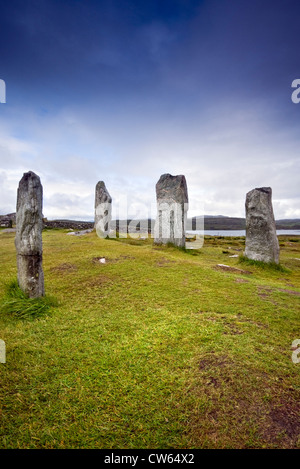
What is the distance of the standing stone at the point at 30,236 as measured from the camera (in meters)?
5.61

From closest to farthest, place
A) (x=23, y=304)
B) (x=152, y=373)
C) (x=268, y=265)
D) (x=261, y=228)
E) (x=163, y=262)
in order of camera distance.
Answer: (x=152, y=373) → (x=23, y=304) → (x=163, y=262) → (x=268, y=265) → (x=261, y=228)

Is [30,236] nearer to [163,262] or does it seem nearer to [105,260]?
[105,260]

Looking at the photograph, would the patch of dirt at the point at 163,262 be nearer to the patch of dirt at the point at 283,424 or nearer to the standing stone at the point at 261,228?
the standing stone at the point at 261,228

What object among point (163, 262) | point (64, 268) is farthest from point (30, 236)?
point (163, 262)

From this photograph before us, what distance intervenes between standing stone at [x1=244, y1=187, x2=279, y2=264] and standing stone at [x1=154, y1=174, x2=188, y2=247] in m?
4.19

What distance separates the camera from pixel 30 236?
564 cm

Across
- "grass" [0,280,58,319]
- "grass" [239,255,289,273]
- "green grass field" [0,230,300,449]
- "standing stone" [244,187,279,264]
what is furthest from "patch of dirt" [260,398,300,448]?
"standing stone" [244,187,279,264]

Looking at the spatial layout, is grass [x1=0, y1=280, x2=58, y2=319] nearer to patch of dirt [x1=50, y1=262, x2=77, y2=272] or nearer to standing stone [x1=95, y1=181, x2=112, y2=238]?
patch of dirt [x1=50, y1=262, x2=77, y2=272]

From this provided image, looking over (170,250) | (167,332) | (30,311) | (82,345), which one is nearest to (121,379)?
(82,345)

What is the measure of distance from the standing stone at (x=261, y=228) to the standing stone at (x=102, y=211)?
1174 centimetres

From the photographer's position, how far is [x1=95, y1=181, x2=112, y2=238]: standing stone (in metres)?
19.5

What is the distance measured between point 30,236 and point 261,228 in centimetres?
1051

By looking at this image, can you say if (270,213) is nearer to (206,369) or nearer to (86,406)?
(206,369)

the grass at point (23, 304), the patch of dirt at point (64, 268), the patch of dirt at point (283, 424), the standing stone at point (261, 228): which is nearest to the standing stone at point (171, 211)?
the standing stone at point (261, 228)
